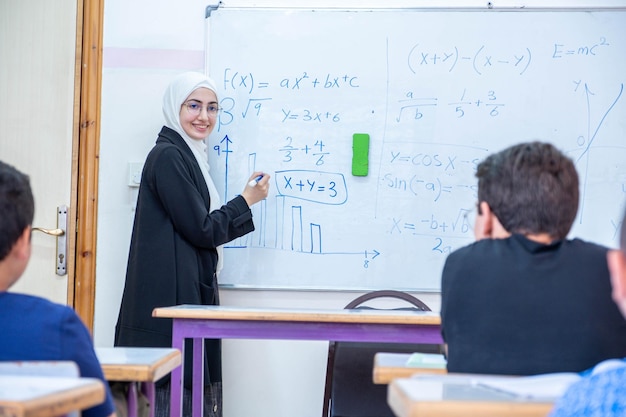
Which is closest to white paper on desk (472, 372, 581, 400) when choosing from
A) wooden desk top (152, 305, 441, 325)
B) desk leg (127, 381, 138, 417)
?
desk leg (127, 381, 138, 417)

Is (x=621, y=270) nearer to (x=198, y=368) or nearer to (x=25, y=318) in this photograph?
(x=25, y=318)

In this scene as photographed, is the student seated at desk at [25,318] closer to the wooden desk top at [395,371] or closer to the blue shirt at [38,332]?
the blue shirt at [38,332]

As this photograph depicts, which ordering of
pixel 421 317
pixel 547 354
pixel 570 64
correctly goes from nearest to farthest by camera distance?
1. pixel 547 354
2. pixel 421 317
3. pixel 570 64

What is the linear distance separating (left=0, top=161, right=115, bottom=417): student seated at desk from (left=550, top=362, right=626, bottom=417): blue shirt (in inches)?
31.5

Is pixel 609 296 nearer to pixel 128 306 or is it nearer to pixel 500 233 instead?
pixel 500 233

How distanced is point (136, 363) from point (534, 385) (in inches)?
32.8

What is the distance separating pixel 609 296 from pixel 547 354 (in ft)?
0.57

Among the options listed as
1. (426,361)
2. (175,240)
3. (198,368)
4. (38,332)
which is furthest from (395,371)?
(175,240)

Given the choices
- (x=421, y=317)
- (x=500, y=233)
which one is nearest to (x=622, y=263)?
(x=500, y=233)

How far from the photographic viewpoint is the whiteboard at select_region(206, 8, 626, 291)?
364cm

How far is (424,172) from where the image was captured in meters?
3.65

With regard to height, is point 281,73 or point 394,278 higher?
point 281,73

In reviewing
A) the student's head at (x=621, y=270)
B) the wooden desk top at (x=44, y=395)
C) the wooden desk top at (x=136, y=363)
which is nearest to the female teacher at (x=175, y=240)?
the wooden desk top at (x=136, y=363)

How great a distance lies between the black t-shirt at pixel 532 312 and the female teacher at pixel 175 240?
1.80 metres
